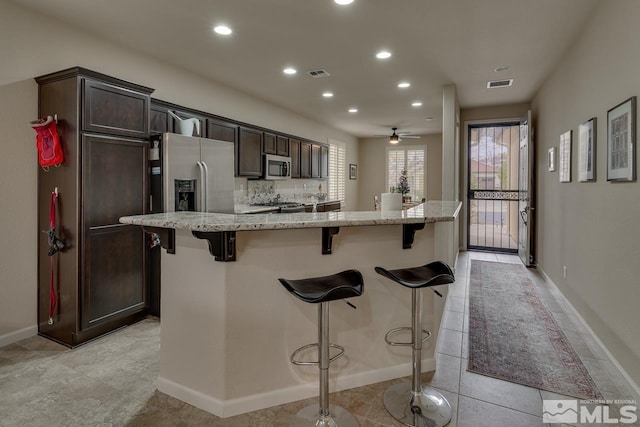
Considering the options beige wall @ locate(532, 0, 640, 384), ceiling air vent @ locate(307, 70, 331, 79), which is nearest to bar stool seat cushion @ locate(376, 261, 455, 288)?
beige wall @ locate(532, 0, 640, 384)

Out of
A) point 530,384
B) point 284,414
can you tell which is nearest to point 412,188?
point 530,384

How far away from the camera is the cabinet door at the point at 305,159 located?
22.1 ft

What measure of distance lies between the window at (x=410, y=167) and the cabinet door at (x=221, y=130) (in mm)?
5828

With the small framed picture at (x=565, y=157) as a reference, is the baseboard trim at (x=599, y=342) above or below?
below

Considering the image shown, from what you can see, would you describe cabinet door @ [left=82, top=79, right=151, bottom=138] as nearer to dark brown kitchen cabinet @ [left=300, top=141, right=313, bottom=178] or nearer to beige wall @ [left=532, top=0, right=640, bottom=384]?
dark brown kitchen cabinet @ [left=300, top=141, right=313, bottom=178]

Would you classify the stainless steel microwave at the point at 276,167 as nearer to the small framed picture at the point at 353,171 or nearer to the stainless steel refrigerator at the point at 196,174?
the stainless steel refrigerator at the point at 196,174

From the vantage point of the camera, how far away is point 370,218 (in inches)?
76.9

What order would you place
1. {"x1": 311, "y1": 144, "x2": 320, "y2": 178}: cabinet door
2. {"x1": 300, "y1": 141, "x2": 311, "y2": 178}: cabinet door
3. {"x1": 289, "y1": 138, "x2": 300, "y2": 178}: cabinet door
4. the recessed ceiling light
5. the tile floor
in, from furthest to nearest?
1. {"x1": 311, "y1": 144, "x2": 320, "y2": 178}: cabinet door
2. {"x1": 300, "y1": 141, "x2": 311, "y2": 178}: cabinet door
3. {"x1": 289, "y1": 138, "x2": 300, "y2": 178}: cabinet door
4. the recessed ceiling light
5. the tile floor

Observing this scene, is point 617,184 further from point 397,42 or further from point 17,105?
point 17,105

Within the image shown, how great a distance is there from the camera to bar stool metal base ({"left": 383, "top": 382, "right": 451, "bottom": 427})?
187 centimetres

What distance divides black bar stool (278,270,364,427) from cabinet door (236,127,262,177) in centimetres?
339

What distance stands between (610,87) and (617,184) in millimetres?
745

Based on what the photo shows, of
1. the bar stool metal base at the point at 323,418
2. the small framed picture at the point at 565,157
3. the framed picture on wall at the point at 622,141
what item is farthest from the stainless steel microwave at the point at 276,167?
the framed picture on wall at the point at 622,141

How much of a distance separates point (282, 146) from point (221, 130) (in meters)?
1.60
